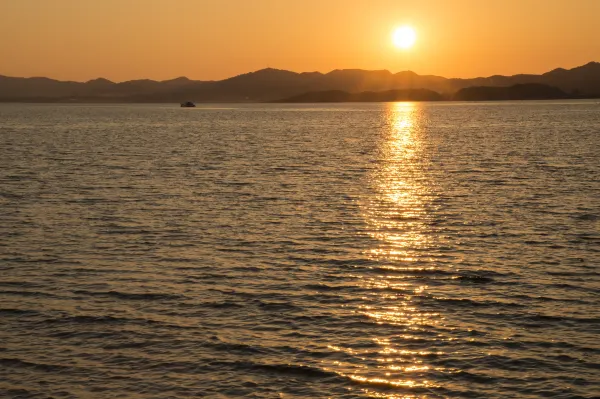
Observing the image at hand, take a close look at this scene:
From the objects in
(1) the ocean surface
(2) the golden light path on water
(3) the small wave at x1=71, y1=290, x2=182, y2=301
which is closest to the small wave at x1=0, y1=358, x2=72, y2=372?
(1) the ocean surface

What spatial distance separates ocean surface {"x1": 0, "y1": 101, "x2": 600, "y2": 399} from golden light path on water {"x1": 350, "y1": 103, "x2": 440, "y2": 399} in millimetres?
104

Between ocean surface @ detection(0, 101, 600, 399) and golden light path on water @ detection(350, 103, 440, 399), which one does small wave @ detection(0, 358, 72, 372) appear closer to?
ocean surface @ detection(0, 101, 600, 399)

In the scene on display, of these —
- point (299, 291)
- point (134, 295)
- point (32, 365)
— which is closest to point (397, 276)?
point (299, 291)

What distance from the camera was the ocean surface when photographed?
23562 mm

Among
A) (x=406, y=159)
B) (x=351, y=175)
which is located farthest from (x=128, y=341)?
(x=406, y=159)

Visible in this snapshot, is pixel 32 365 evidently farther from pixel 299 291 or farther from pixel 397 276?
pixel 397 276

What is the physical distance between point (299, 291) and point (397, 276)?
17.7ft

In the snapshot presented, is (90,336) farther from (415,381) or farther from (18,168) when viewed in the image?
(18,168)

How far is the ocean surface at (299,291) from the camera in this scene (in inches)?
928

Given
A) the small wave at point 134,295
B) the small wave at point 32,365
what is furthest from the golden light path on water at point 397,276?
the small wave at point 32,365

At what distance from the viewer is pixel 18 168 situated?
83.4 meters

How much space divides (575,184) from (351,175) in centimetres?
2293

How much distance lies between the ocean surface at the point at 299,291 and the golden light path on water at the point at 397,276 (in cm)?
10

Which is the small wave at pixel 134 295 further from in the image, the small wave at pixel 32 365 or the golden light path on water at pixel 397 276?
the golden light path on water at pixel 397 276
